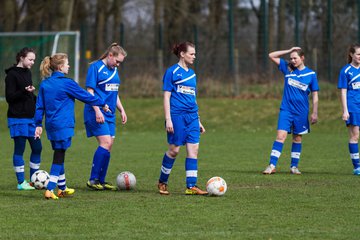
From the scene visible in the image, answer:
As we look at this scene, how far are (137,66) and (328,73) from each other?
6.66 metres

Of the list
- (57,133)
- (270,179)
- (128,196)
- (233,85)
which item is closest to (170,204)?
(128,196)

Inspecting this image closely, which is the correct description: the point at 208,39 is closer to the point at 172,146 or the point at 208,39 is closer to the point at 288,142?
the point at 288,142

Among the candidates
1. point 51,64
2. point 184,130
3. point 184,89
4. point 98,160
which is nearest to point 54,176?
point 98,160

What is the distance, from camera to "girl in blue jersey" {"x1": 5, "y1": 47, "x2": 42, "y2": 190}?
11.0 m

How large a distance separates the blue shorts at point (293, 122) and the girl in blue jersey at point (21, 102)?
3.83 metres

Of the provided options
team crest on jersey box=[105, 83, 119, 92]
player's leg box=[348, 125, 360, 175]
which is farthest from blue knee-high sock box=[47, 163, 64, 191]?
player's leg box=[348, 125, 360, 175]

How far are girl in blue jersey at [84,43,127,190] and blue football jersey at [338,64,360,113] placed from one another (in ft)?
11.7

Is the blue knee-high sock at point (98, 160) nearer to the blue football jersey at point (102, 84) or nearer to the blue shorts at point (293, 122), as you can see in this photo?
the blue football jersey at point (102, 84)

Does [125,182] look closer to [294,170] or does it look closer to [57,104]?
[57,104]

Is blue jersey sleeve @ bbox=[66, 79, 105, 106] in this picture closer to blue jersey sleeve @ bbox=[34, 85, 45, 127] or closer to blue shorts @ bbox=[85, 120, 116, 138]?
blue jersey sleeve @ bbox=[34, 85, 45, 127]

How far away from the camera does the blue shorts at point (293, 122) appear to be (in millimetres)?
13070

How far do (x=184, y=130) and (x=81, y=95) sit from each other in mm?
1303

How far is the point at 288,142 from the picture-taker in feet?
66.2

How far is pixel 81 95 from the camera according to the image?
398 inches
